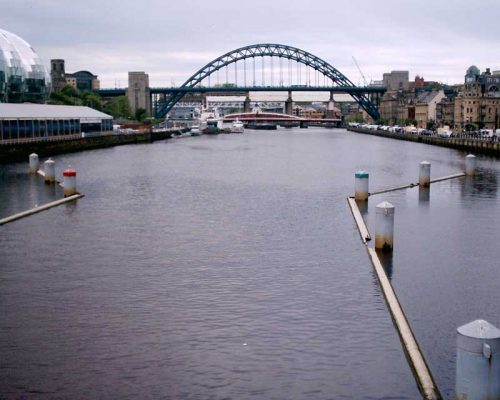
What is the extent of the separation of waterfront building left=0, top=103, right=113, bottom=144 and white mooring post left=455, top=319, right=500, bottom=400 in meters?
55.7

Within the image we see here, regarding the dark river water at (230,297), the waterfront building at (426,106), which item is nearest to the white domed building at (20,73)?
the dark river water at (230,297)

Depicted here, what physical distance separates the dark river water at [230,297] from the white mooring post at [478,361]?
58.6 inches

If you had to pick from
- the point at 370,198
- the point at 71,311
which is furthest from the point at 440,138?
the point at 71,311

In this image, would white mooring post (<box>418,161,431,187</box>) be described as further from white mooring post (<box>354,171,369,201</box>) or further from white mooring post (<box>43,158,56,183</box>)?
white mooring post (<box>43,158,56,183</box>)

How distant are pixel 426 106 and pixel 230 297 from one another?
5759 inches

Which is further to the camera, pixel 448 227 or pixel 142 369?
pixel 448 227

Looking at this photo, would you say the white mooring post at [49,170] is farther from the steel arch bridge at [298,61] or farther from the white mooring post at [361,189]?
the steel arch bridge at [298,61]

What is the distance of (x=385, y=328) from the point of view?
13.4 m

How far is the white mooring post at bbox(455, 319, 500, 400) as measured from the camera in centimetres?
863

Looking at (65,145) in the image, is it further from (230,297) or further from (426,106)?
(426,106)

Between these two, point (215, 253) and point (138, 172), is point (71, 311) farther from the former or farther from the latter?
point (138, 172)

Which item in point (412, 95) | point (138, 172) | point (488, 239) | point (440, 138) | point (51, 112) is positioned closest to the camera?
point (488, 239)

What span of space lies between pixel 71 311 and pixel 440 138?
84569 millimetres

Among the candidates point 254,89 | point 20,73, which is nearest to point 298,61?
point 254,89
